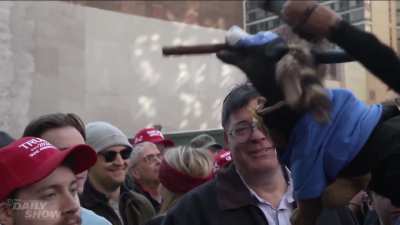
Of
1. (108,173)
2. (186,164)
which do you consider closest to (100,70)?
(108,173)

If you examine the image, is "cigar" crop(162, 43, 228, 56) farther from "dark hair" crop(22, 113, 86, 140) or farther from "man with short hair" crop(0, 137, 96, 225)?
"dark hair" crop(22, 113, 86, 140)

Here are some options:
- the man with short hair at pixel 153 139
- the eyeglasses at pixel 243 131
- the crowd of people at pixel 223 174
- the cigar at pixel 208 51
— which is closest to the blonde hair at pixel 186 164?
the crowd of people at pixel 223 174

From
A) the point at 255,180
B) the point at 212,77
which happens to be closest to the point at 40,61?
the point at 212,77

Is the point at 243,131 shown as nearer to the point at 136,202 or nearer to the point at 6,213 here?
the point at 6,213

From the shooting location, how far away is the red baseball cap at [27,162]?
6.65 feet

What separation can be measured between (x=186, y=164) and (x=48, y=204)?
148 cm

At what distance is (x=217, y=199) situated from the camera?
8.40 ft

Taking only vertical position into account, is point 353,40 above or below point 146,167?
above

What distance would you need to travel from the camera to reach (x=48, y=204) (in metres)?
2.03

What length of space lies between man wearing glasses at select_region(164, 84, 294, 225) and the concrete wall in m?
7.31

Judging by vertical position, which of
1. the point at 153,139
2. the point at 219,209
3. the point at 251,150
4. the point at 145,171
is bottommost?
the point at 145,171

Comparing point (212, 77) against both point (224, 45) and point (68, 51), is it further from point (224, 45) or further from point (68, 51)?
point (224, 45)

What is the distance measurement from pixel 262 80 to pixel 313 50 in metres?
0.15

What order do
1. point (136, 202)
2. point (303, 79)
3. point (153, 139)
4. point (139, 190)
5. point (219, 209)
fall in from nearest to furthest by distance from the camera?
point (303, 79) → point (219, 209) → point (136, 202) → point (139, 190) → point (153, 139)
